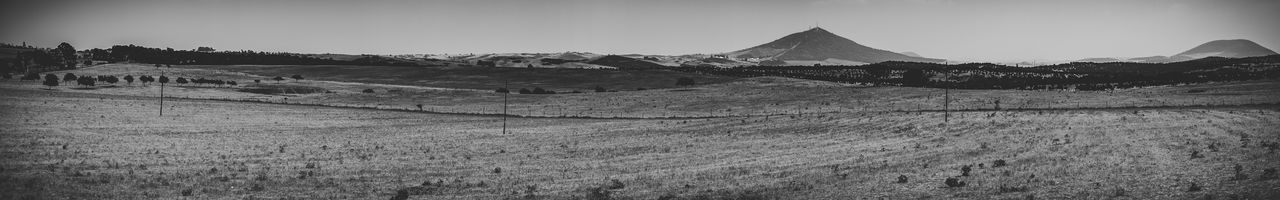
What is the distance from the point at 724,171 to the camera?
1368 inches

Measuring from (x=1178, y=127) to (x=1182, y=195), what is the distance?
73.6ft

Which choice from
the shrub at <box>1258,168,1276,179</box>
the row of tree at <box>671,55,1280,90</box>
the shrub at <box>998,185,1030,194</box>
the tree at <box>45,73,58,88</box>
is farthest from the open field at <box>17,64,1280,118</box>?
the shrub at <box>998,185,1030,194</box>

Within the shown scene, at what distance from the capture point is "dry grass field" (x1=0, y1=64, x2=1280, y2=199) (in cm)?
2798

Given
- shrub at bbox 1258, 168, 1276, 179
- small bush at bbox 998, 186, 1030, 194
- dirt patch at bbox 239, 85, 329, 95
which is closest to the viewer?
shrub at bbox 1258, 168, 1276, 179

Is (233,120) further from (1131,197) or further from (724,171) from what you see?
(1131,197)

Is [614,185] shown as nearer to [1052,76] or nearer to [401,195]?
[401,195]

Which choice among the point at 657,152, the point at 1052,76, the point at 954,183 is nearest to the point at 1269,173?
the point at 954,183

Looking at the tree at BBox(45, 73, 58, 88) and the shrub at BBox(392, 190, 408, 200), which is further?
the tree at BBox(45, 73, 58, 88)

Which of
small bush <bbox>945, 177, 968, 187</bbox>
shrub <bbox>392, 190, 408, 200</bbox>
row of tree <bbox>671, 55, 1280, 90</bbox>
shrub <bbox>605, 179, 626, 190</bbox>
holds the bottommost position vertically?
shrub <bbox>392, 190, 408, 200</bbox>

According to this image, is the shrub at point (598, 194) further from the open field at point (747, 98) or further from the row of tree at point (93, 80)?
the row of tree at point (93, 80)

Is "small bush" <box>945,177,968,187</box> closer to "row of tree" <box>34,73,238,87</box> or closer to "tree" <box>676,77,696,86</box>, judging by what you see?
"tree" <box>676,77,696,86</box>

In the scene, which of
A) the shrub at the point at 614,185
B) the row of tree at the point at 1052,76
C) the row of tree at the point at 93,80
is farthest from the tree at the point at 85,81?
the shrub at the point at 614,185

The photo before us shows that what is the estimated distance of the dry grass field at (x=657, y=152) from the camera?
28.0 metres

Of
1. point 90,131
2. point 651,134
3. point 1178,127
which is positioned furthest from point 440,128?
point 1178,127
